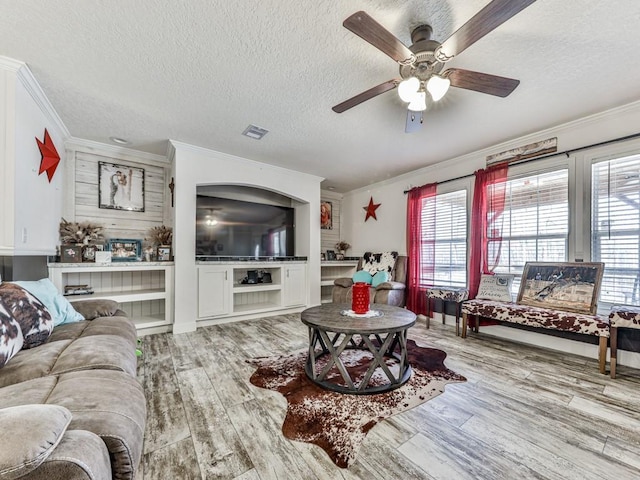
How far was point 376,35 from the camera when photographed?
1504mm

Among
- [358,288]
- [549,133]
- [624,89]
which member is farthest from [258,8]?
[549,133]

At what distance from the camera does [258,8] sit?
162 cm

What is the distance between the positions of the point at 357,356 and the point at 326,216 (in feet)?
12.6

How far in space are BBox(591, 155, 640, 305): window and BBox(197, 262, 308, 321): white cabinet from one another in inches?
150

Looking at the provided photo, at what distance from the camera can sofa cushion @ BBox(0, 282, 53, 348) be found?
1578 millimetres

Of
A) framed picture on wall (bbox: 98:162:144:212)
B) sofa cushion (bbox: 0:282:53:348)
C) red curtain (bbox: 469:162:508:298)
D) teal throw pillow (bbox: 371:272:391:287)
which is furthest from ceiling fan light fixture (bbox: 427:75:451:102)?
framed picture on wall (bbox: 98:162:144:212)

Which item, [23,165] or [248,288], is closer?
[23,165]

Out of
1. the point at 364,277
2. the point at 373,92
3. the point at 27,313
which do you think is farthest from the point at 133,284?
the point at 373,92

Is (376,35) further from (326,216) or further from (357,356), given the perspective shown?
(326,216)

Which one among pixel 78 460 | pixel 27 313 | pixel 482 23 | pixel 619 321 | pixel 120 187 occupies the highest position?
pixel 482 23

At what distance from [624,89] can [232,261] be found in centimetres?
→ 455

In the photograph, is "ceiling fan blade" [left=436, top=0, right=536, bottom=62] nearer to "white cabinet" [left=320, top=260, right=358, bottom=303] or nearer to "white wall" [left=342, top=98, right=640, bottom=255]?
"white wall" [left=342, top=98, right=640, bottom=255]

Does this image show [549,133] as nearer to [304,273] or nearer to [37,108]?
[304,273]

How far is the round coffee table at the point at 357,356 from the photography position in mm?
2006
